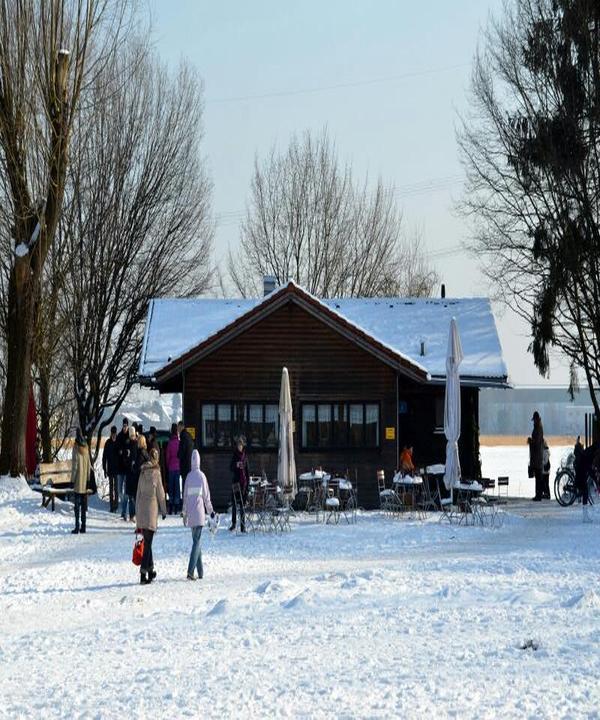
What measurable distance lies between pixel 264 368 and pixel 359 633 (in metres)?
19.1

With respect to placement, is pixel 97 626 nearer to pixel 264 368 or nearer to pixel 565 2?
pixel 264 368

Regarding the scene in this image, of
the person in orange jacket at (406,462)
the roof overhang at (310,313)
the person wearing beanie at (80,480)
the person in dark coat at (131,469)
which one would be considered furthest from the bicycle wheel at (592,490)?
the person wearing beanie at (80,480)

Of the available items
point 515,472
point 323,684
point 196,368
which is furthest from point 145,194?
point 323,684

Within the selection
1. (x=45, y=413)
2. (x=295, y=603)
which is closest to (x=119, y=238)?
(x=45, y=413)

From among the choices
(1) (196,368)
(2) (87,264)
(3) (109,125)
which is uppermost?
(3) (109,125)

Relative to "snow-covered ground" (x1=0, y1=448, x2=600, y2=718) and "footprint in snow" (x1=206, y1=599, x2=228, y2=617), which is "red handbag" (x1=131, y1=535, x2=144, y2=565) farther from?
"footprint in snow" (x1=206, y1=599, x2=228, y2=617)

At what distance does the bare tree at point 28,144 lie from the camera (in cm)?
3086

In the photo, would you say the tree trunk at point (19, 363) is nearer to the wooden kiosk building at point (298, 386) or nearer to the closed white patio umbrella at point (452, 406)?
the wooden kiosk building at point (298, 386)

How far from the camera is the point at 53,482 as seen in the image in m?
31.0

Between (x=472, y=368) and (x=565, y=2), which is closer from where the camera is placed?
(x=472, y=368)

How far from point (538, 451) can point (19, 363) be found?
513 inches

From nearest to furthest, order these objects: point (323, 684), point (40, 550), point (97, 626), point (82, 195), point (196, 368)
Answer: point (323, 684) < point (97, 626) < point (40, 550) < point (196, 368) < point (82, 195)

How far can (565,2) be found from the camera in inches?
1457

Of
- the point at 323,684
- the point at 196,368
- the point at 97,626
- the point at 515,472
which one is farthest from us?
the point at 515,472
